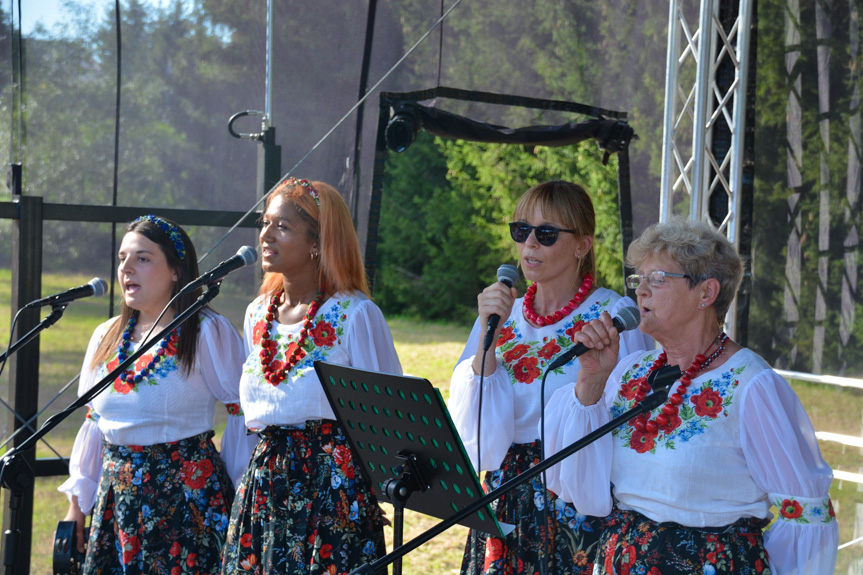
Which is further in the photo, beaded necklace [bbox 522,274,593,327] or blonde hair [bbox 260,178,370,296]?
blonde hair [bbox 260,178,370,296]

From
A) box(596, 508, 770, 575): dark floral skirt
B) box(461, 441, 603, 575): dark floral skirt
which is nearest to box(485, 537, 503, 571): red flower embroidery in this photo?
box(461, 441, 603, 575): dark floral skirt

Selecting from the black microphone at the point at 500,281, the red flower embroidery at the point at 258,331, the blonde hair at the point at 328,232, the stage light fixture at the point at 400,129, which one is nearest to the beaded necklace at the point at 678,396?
the black microphone at the point at 500,281

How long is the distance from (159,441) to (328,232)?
0.94m

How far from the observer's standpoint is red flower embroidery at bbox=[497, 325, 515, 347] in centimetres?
259

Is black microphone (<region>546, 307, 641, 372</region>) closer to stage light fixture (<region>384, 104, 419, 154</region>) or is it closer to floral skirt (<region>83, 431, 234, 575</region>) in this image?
floral skirt (<region>83, 431, 234, 575</region>)

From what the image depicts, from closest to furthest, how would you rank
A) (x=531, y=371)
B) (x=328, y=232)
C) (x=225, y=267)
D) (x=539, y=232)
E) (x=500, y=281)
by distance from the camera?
1. (x=500, y=281)
2. (x=225, y=267)
3. (x=531, y=371)
4. (x=539, y=232)
5. (x=328, y=232)

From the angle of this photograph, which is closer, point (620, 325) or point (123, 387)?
point (620, 325)

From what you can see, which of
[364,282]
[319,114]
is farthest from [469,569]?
[319,114]

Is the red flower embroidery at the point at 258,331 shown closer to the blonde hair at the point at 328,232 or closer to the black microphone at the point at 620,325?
the blonde hair at the point at 328,232

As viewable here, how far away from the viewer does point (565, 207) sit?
102 inches

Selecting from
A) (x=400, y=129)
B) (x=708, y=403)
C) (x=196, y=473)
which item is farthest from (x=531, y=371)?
(x=400, y=129)

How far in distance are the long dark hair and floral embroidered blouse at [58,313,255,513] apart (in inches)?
1.0

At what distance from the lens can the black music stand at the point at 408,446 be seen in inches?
67.1

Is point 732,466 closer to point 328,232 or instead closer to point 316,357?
point 316,357
